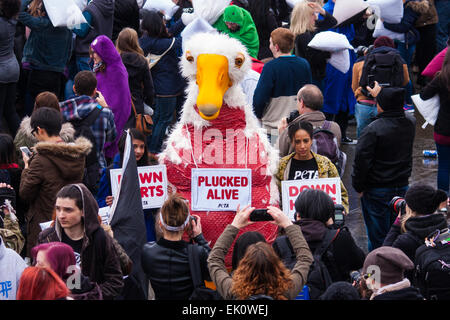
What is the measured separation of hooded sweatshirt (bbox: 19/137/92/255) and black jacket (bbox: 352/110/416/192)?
243cm

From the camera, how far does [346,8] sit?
35.4 feet

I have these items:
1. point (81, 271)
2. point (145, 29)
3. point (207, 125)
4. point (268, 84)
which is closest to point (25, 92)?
point (145, 29)

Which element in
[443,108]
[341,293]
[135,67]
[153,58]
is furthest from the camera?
[153,58]

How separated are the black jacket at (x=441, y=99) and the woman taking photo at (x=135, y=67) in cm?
318

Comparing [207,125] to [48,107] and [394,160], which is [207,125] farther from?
[394,160]

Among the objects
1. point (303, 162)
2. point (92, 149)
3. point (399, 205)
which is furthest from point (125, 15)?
point (399, 205)

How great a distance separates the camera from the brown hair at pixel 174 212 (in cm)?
460

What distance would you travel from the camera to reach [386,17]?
1106cm

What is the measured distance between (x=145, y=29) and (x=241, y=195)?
4627 millimetres

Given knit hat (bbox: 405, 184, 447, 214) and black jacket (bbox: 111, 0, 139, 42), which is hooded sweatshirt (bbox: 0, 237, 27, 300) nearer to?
knit hat (bbox: 405, 184, 447, 214)

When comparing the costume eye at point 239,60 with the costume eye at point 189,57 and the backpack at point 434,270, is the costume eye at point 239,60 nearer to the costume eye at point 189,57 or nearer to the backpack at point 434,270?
the costume eye at point 189,57

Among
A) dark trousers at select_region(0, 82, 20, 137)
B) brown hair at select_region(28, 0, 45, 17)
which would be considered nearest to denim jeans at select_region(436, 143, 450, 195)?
brown hair at select_region(28, 0, 45, 17)

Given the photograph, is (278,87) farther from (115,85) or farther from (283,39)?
(115,85)

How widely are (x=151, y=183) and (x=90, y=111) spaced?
4.40 feet
